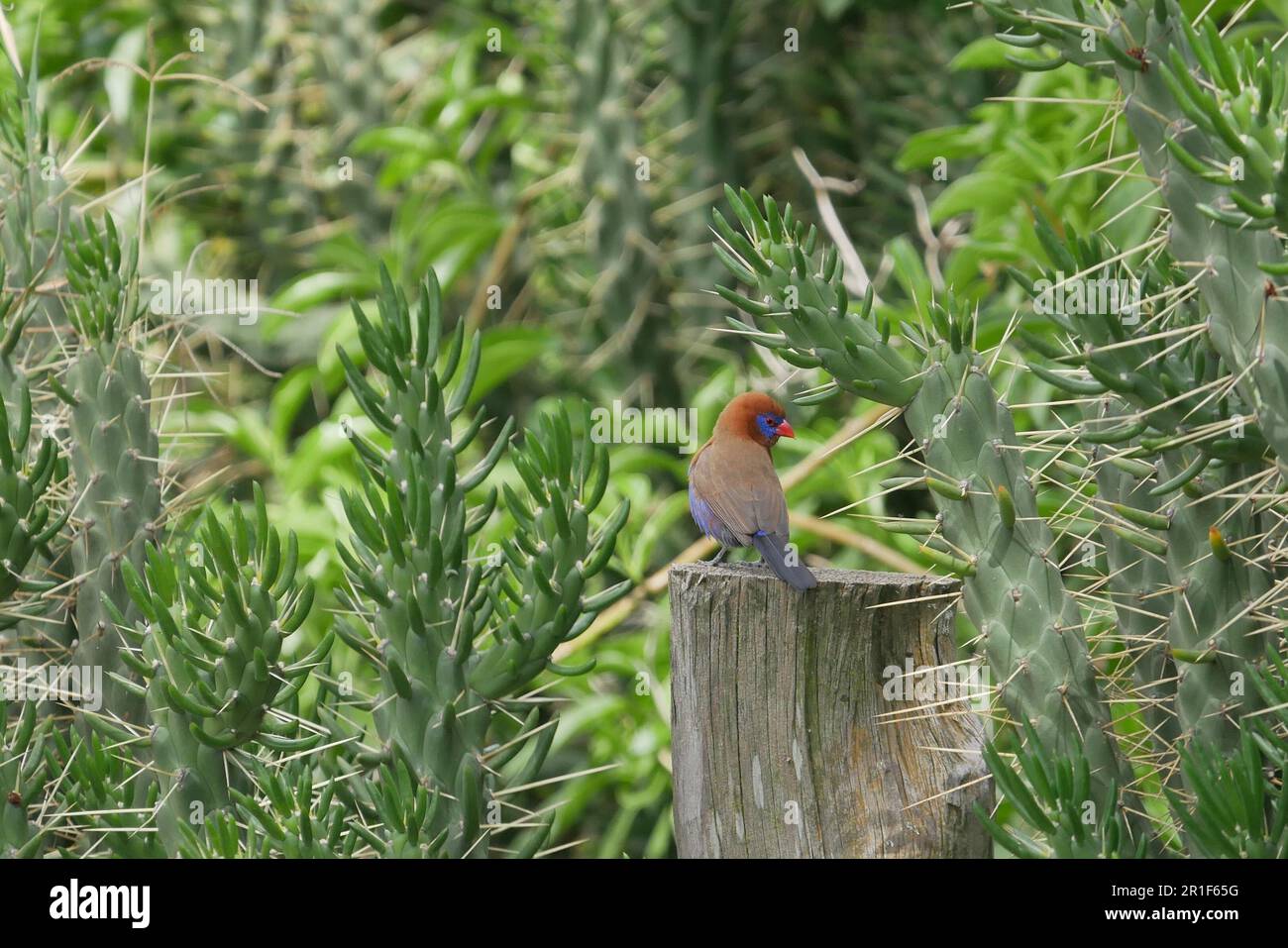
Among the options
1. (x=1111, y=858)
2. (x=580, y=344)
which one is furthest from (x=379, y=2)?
(x=1111, y=858)

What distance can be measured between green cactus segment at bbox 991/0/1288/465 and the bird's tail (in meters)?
0.64

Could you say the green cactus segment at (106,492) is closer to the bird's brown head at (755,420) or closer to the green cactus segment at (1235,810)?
the bird's brown head at (755,420)

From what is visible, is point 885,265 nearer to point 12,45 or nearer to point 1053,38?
point 1053,38

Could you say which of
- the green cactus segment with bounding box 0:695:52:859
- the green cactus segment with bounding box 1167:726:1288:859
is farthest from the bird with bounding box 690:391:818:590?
the green cactus segment with bounding box 0:695:52:859

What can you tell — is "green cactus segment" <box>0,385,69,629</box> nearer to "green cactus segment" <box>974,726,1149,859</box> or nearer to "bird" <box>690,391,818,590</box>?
"bird" <box>690,391,818,590</box>

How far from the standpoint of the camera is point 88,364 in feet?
7.83

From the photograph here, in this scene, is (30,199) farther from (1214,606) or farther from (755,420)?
(1214,606)

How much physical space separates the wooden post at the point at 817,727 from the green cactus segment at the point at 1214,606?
1.17ft

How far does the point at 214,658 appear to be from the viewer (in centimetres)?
211

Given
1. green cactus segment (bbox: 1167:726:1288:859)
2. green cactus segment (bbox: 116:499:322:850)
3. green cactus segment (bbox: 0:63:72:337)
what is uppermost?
green cactus segment (bbox: 0:63:72:337)

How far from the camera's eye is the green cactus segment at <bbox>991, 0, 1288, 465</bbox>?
5.22 ft

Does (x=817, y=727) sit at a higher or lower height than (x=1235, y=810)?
higher

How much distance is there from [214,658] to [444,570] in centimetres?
40

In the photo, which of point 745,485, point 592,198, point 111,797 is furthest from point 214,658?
point 592,198
